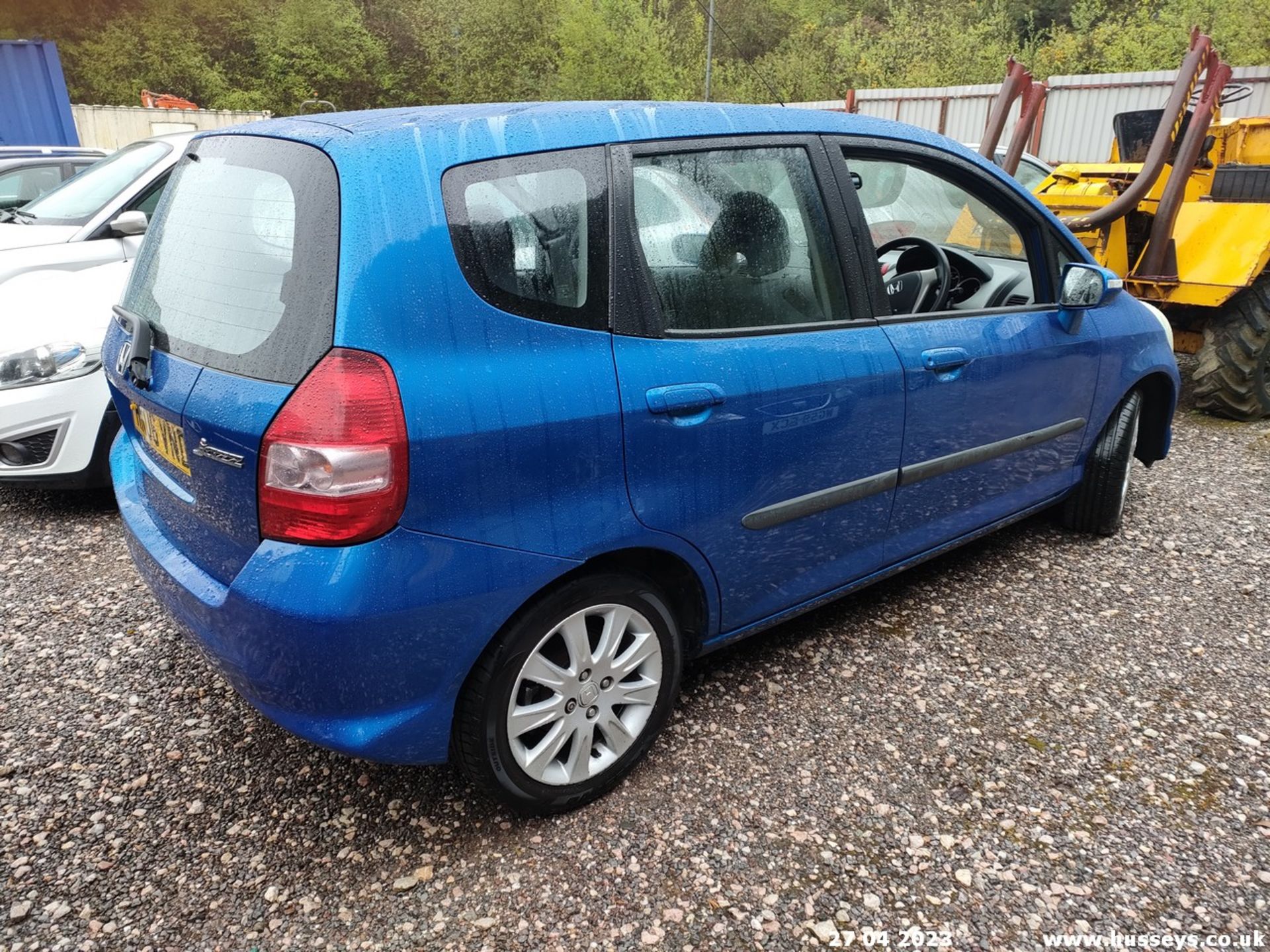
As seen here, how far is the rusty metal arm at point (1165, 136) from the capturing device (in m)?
5.30

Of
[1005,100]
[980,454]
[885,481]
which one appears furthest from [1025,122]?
[885,481]

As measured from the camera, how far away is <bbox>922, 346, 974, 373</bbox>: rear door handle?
8.82 ft

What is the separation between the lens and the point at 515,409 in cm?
184

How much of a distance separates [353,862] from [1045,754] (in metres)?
1.85

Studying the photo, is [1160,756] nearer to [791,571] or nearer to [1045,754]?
[1045,754]

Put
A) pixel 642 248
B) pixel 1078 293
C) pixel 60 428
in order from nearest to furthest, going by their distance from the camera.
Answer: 1. pixel 642 248
2. pixel 1078 293
3. pixel 60 428

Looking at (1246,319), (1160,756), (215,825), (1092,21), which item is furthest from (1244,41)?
(215,825)

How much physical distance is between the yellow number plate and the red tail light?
0.39 m

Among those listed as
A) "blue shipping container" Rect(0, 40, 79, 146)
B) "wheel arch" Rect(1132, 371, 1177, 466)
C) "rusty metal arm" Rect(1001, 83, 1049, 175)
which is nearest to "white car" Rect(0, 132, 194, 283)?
"wheel arch" Rect(1132, 371, 1177, 466)

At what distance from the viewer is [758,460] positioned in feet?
7.55

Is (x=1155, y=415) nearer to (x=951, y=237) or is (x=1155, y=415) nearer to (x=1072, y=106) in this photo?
(x=951, y=237)

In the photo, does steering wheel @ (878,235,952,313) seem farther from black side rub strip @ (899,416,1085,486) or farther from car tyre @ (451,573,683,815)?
car tyre @ (451,573,683,815)

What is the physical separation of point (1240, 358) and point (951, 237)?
117 inches

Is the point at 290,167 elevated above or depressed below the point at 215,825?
above
